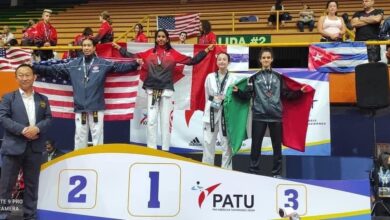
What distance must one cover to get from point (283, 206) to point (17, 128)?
10.0 feet

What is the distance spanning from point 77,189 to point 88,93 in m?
1.46

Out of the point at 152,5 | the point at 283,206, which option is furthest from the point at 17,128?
the point at 152,5

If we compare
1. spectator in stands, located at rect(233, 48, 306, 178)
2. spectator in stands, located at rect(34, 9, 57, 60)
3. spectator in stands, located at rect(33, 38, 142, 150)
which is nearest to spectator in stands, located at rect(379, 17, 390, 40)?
spectator in stands, located at rect(233, 48, 306, 178)

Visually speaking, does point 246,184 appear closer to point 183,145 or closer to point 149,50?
point 183,145

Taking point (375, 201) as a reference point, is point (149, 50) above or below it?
above

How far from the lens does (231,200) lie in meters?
5.65

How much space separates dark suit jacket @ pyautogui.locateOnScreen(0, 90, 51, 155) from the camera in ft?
17.6

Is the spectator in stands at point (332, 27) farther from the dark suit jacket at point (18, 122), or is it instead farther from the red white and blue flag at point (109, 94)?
the dark suit jacket at point (18, 122)

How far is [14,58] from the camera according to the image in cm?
848

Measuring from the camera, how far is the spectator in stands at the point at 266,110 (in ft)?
20.2

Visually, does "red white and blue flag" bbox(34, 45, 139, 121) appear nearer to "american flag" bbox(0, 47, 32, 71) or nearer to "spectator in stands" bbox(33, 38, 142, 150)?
"spectator in stands" bbox(33, 38, 142, 150)

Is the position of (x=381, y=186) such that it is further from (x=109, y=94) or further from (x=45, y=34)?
(x=45, y=34)

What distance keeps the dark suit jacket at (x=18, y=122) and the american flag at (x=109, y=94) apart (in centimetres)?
157

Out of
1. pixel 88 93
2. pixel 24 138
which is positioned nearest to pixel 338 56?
pixel 88 93
